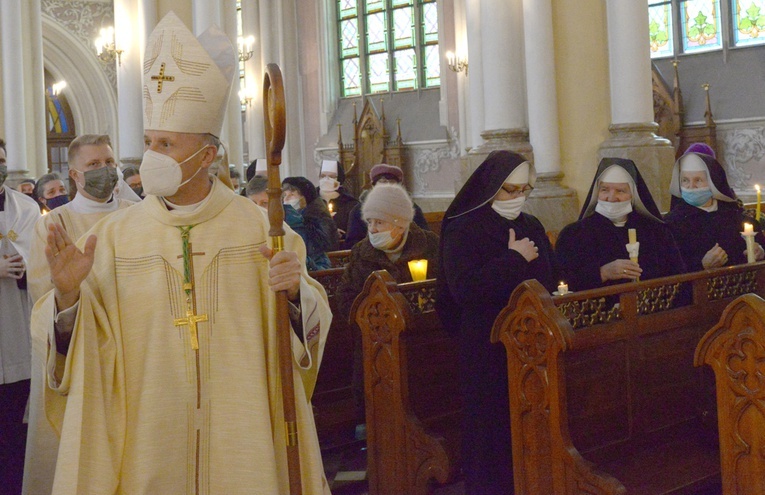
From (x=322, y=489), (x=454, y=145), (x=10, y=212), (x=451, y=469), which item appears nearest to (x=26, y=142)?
(x=454, y=145)

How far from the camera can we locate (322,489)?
9.12ft

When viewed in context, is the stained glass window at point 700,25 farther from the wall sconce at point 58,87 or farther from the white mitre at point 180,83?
the white mitre at point 180,83

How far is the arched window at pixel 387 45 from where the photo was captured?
19.0 meters

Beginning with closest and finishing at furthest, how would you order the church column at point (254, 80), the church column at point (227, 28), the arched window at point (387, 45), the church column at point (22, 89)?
1. the church column at point (227, 28)
2. the church column at point (22, 89)
3. the church column at point (254, 80)
4. the arched window at point (387, 45)

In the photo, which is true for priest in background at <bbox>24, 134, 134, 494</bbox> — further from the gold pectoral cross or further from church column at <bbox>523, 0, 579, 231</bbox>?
church column at <bbox>523, 0, 579, 231</bbox>

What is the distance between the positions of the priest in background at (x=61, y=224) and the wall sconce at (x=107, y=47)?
6.81 m

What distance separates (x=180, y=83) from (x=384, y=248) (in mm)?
2356

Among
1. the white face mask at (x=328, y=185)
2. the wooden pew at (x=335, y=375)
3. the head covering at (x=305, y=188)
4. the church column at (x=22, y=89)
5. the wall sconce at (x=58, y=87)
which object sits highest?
the wall sconce at (x=58, y=87)

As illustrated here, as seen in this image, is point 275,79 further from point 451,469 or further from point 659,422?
point 659,422

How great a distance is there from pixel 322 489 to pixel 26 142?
12.4 meters

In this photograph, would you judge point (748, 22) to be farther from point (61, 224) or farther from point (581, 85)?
point (61, 224)

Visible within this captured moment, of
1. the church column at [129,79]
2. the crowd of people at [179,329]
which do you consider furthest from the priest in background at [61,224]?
the church column at [129,79]

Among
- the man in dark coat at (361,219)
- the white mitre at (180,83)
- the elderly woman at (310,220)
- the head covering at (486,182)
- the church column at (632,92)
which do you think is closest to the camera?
the white mitre at (180,83)

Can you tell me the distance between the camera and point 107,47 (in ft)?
40.5
